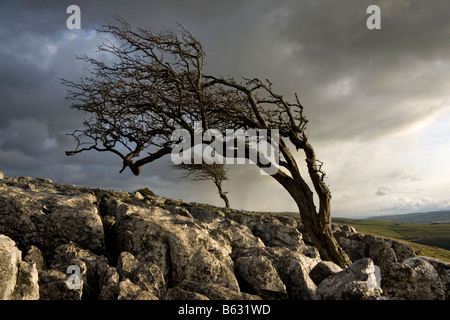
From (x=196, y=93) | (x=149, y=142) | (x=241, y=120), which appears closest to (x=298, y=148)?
(x=241, y=120)

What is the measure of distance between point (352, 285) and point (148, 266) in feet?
15.7

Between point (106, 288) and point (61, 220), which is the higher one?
point (61, 220)

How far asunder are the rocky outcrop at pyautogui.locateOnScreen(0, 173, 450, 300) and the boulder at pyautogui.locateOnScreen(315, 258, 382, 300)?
0.07ft

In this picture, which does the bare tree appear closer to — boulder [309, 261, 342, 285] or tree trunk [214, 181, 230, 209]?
tree trunk [214, 181, 230, 209]

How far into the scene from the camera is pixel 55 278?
6652 millimetres

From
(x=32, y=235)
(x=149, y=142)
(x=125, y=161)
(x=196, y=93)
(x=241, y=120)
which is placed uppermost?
(x=196, y=93)

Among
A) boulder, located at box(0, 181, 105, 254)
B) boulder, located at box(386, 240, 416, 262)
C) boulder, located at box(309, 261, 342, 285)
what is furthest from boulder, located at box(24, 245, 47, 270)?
boulder, located at box(386, 240, 416, 262)

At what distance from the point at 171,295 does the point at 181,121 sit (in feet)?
34.5

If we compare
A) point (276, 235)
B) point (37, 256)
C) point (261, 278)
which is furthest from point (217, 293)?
point (276, 235)

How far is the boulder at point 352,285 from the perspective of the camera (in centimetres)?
651

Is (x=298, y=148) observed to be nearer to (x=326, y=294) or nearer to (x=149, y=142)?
(x=149, y=142)

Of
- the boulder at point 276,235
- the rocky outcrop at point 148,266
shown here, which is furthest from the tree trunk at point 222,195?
the rocky outcrop at point 148,266

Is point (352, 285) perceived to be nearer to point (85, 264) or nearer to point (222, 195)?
point (85, 264)
